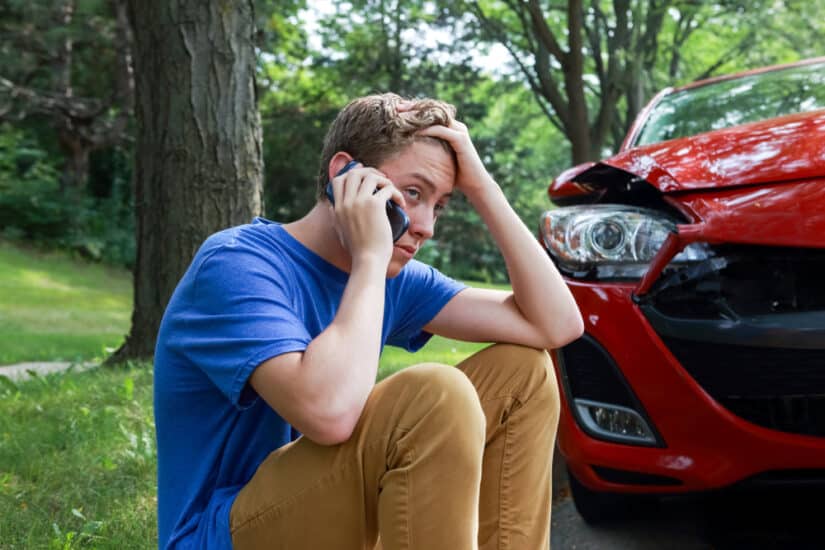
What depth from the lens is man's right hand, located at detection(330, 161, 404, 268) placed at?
77.5 inches

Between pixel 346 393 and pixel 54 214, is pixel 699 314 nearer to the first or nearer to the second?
pixel 346 393

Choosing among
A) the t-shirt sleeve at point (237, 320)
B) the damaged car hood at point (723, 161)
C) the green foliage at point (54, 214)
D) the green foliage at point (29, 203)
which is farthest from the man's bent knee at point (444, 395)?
the green foliage at point (29, 203)

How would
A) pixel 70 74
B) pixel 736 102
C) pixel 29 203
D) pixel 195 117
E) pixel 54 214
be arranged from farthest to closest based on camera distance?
pixel 70 74, pixel 29 203, pixel 54 214, pixel 195 117, pixel 736 102

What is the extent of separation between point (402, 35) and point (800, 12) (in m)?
8.52

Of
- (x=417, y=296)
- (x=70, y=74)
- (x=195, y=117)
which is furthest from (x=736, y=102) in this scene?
(x=70, y=74)

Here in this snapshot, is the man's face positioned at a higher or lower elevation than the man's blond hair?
lower

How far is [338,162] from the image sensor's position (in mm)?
2174

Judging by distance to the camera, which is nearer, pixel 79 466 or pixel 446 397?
pixel 446 397

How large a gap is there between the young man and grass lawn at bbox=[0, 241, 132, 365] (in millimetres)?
4647

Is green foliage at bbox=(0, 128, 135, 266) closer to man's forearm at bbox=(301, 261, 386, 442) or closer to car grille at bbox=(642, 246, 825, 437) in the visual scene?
car grille at bbox=(642, 246, 825, 437)

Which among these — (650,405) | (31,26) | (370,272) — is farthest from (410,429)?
(31,26)

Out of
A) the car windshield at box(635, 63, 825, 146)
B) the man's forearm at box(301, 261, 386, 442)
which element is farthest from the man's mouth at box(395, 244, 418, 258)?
the car windshield at box(635, 63, 825, 146)

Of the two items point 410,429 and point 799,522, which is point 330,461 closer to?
point 410,429

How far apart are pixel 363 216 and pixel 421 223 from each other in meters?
0.21
